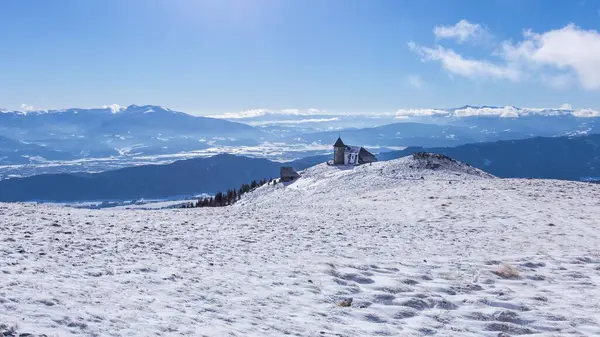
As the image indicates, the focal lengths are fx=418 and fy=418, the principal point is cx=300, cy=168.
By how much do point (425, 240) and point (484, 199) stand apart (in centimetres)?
1436

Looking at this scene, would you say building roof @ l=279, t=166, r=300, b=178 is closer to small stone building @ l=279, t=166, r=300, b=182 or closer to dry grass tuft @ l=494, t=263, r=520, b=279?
small stone building @ l=279, t=166, r=300, b=182

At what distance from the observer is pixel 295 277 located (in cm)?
1041

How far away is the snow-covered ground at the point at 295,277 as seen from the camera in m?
7.26

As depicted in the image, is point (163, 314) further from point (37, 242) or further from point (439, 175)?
point (439, 175)

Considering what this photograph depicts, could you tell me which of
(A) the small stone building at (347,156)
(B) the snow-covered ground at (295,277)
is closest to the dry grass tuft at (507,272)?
(B) the snow-covered ground at (295,277)

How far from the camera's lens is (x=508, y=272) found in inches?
450

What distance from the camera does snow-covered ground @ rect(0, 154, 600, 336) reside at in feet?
23.8

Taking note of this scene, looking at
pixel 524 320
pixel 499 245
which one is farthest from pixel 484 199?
pixel 524 320

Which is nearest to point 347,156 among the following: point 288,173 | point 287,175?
point 288,173

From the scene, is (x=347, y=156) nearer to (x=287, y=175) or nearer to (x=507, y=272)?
→ (x=287, y=175)

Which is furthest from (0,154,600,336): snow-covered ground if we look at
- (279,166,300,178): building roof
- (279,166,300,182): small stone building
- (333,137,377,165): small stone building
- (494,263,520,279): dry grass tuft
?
(333,137,377,165): small stone building

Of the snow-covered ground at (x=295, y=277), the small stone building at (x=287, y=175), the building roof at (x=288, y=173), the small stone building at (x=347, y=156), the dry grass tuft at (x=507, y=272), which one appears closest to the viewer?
the snow-covered ground at (x=295, y=277)

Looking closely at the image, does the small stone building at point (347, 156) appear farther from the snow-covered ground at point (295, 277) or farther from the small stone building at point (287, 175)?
the snow-covered ground at point (295, 277)

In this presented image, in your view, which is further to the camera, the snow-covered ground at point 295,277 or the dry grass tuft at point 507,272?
the dry grass tuft at point 507,272
